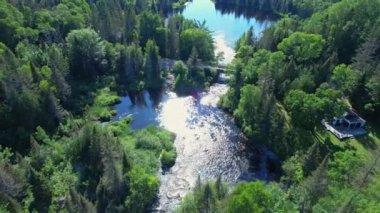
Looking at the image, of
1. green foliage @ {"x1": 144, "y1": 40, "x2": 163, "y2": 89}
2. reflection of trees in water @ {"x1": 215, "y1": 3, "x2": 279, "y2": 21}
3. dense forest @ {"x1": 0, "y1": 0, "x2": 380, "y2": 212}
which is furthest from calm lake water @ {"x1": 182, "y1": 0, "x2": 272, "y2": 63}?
green foliage @ {"x1": 144, "y1": 40, "x2": 163, "y2": 89}

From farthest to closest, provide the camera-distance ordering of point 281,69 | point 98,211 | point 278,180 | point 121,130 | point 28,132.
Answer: point 281,69 → point 121,130 → point 28,132 → point 278,180 → point 98,211

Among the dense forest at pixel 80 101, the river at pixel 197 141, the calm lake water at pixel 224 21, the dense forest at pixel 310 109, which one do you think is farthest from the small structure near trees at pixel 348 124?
the calm lake water at pixel 224 21

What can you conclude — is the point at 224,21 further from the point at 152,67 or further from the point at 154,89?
the point at 154,89

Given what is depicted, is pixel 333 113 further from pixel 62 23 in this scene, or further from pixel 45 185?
pixel 62 23

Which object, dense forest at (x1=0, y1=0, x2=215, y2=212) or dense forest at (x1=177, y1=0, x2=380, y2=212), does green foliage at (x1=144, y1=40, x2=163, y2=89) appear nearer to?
dense forest at (x1=0, y1=0, x2=215, y2=212)

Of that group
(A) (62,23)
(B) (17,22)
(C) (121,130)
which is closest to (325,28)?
(C) (121,130)

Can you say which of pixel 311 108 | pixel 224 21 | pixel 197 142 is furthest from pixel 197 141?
pixel 224 21

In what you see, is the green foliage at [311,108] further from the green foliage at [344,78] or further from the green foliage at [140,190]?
the green foliage at [140,190]
